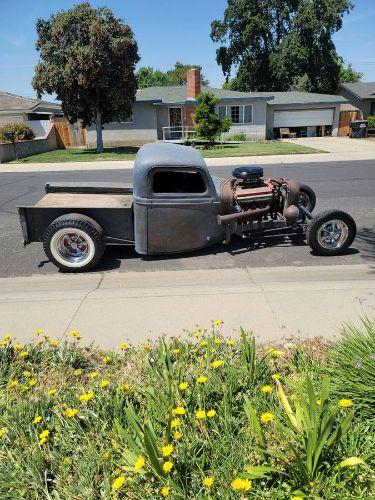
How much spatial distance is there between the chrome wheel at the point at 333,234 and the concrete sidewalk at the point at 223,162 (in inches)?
508

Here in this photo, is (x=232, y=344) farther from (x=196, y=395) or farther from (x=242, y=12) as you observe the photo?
(x=242, y=12)

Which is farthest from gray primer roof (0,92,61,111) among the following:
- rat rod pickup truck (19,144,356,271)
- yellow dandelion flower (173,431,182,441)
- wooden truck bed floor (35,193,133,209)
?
yellow dandelion flower (173,431,182,441)

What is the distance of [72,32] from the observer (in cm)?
2316

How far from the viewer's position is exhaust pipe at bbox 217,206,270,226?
5871 millimetres

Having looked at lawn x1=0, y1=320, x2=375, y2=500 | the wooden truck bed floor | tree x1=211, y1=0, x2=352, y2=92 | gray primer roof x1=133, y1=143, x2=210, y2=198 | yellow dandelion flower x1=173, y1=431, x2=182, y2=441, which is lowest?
lawn x1=0, y1=320, x2=375, y2=500

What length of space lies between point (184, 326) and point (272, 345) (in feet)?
3.04

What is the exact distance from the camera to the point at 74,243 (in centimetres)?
586

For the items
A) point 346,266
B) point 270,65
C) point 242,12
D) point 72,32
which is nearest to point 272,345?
point 346,266

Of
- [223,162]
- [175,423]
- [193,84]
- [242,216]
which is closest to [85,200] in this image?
[242,216]

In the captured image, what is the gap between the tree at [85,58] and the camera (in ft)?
74.6

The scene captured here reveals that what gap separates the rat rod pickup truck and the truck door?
14 millimetres

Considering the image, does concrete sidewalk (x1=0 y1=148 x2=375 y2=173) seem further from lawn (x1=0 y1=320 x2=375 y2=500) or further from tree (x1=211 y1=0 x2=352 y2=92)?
tree (x1=211 y1=0 x2=352 y2=92)

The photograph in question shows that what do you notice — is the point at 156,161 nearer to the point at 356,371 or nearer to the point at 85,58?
the point at 356,371

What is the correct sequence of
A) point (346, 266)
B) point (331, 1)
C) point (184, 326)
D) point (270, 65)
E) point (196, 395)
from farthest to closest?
1. point (270, 65)
2. point (331, 1)
3. point (346, 266)
4. point (184, 326)
5. point (196, 395)
